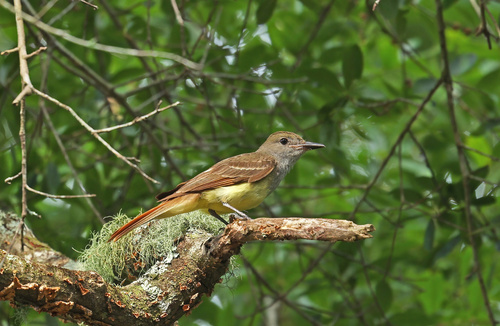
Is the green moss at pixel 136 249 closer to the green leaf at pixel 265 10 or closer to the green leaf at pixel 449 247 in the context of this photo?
the green leaf at pixel 265 10

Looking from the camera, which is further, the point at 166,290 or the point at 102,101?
the point at 102,101

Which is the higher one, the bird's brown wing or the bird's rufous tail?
the bird's brown wing

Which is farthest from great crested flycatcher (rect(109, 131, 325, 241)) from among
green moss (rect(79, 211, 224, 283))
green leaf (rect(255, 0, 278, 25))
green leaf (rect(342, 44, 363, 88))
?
green leaf (rect(255, 0, 278, 25))

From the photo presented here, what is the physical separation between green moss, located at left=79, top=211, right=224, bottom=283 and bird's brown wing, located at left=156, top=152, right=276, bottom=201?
22cm

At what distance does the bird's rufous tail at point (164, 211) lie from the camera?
4.23m

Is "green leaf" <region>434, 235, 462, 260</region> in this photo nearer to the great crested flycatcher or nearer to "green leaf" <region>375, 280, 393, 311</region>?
"green leaf" <region>375, 280, 393, 311</region>

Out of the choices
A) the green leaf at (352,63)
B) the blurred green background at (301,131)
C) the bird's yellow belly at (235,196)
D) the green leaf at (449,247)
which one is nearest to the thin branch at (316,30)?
the blurred green background at (301,131)

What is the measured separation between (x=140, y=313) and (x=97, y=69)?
4.02m

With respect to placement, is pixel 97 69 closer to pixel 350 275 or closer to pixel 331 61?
pixel 331 61

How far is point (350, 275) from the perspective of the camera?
6840mm

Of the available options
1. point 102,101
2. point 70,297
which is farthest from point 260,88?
point 70,297

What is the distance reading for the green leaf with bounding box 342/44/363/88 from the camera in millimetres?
6137

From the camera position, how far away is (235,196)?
4.91 metres

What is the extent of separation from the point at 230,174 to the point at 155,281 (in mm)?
1312
